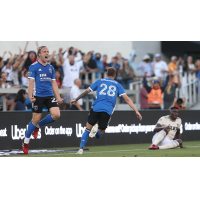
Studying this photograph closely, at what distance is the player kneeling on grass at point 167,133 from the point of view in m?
11.0

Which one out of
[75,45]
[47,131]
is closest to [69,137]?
[47,131]

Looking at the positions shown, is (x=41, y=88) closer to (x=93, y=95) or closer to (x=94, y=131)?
(x=94, y=131)

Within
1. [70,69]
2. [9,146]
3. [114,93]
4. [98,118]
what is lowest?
[9,146]

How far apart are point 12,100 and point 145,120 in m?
4.85

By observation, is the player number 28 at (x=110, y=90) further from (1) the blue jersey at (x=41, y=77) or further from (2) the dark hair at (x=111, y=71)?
(1) the blue jersey at (x=41, y=77)

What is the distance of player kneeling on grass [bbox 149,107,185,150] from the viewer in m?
11.0


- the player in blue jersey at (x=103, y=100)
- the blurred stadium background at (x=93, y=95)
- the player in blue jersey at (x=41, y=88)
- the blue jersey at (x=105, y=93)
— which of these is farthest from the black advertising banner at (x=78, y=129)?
the blue jersey at (x=105, y=93)

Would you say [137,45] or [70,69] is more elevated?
[137,45]

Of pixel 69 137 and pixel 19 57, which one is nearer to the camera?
pixel 69 137

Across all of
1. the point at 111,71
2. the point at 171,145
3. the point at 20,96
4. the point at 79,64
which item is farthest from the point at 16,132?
the point at 79,64

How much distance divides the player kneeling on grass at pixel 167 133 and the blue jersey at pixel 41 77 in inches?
137

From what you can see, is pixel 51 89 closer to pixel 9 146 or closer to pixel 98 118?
pixel 98 118

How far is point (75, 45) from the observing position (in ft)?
67.9

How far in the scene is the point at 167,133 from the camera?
36.4 feet
